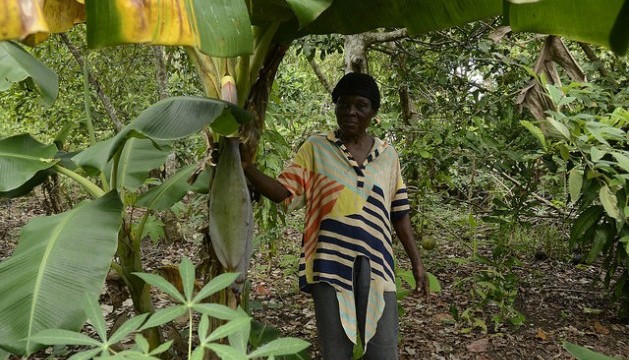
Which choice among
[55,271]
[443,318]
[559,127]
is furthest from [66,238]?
[443,318]

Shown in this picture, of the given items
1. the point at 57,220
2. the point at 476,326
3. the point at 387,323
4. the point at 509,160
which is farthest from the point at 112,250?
the point at 476,326

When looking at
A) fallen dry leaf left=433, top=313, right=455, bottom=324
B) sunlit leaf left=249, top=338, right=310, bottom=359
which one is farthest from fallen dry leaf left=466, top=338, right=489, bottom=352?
sunlit leaf left=249, top=338, right=310, bottom=359

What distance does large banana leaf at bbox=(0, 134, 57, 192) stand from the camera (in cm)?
204

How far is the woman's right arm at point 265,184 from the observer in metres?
2.04

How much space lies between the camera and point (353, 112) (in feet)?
7.35

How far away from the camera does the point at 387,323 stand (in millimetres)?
2271

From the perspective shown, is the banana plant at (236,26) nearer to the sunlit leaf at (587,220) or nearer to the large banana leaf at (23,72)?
the large banana leaf at (23,72)

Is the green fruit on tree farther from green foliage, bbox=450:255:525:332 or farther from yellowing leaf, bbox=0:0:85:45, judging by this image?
yellowing leaf, bbox=0:0:85:45

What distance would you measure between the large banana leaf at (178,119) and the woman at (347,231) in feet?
1.80

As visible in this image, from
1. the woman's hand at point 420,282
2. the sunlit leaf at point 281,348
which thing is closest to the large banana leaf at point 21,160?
the sunlit leaf at point 281,348

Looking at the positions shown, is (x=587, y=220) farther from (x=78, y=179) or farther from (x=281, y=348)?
(x=78, y=179)

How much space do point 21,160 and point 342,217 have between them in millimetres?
1312

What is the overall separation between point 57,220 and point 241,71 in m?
0.85

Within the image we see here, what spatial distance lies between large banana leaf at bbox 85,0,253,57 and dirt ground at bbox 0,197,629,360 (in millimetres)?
2058
